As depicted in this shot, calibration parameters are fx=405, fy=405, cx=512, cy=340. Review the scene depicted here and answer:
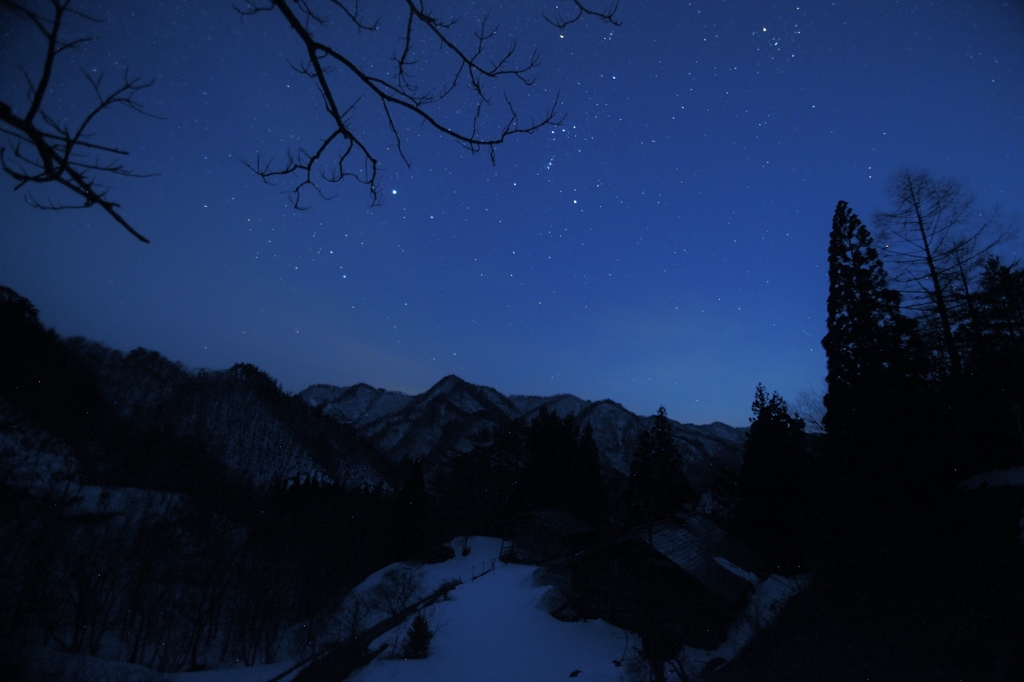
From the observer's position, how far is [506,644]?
52.6ft

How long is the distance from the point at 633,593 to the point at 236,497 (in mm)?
55173

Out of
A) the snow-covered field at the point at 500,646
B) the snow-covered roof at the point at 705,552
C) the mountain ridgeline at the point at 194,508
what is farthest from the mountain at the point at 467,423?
the snow-covered roof at the point at 705,552

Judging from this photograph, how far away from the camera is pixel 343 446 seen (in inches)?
3602

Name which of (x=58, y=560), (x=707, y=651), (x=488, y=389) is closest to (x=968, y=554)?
(x=707, y=651)

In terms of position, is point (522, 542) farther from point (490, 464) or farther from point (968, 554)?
point (968, 554)

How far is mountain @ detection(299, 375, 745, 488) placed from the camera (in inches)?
4852

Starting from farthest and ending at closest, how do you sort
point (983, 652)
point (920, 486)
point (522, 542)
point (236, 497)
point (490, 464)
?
point (236, 497), point (490, 464), point (522, 542), point (920, 486), point (983, 652)

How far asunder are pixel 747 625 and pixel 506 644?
9.41 m

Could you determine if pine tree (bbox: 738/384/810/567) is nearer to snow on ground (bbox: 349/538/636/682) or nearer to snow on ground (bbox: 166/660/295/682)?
snow on ground (bbox: 349/538/636/682)

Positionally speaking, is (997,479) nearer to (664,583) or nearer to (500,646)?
(664,583)

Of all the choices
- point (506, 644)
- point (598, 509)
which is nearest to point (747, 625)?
point (506, 644)

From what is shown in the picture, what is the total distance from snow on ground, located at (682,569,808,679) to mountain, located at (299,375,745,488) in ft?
306

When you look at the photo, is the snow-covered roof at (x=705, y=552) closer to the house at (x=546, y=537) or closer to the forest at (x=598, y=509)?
the forest at (x=598, y=509)

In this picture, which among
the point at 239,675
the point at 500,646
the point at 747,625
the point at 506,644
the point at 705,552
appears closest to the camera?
the point at 747,625
